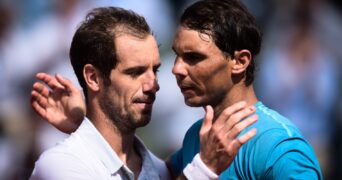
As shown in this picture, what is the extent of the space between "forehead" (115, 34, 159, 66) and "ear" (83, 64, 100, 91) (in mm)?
155

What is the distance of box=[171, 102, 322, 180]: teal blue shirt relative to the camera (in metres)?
3.83

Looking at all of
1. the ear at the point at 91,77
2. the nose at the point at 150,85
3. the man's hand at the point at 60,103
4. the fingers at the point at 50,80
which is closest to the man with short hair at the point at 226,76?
the nose at the point at 150,85

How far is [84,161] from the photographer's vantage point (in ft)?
13.2

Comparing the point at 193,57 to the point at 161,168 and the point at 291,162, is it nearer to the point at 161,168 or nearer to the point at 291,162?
the point at 161,168

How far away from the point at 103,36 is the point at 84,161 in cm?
66

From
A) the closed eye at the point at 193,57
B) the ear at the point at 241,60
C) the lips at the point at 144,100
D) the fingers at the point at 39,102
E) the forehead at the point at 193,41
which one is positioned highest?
the forehead at the point at 193,41

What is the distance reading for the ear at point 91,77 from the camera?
14.1 ft

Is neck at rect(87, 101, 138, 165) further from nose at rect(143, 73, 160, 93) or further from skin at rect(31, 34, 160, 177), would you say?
nose at rect(143, 73, 160, 93)

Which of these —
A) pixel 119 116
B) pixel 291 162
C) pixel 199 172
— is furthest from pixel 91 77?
pixel 291 162

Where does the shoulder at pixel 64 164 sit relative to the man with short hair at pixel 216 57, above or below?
below

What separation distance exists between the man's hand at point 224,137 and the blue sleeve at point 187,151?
2.19 feet

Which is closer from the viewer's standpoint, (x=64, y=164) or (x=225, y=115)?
(x=225, y=115)

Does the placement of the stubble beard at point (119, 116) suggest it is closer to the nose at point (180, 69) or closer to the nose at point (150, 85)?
the nose at point (150, 85)

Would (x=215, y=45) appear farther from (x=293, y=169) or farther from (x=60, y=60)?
(x=60, y=60)
